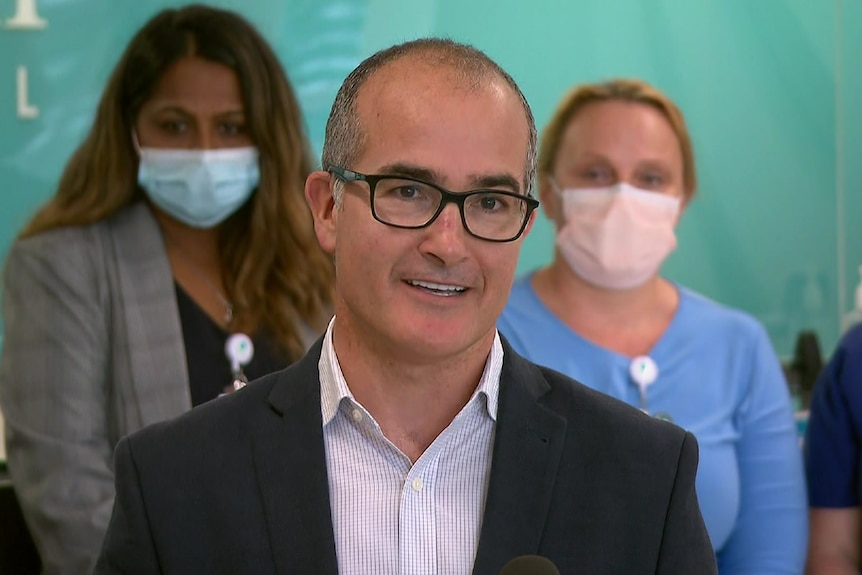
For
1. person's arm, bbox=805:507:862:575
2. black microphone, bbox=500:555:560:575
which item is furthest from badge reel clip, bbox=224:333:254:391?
black microphone, bbox=500:555:560:575

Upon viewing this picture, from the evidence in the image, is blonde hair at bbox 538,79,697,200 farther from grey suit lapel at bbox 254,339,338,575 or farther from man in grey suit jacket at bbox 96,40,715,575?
grey suit lapel at bbox 254,339,338,575

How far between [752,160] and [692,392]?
1.76 m

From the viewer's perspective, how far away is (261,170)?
2779 millimetres

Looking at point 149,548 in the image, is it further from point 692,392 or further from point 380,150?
point 692,392

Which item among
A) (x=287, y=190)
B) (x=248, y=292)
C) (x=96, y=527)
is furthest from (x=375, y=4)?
(x=96, y=527)

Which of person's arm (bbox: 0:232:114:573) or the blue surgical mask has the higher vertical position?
the blue surgical mask

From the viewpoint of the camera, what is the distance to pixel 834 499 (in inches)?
98.5

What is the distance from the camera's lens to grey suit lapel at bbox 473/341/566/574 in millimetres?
1416

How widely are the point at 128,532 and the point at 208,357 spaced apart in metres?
1.20

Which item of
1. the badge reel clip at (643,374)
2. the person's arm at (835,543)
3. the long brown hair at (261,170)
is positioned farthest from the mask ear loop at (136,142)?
the person's arm at (835,543)

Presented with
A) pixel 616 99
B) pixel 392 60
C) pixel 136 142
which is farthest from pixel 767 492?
pixel 136 142

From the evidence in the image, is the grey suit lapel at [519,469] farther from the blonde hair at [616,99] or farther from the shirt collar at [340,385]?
the blonde hair at [616,99]

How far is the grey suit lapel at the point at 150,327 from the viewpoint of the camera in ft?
8.30

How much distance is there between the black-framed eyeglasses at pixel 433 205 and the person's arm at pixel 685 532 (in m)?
0.36
